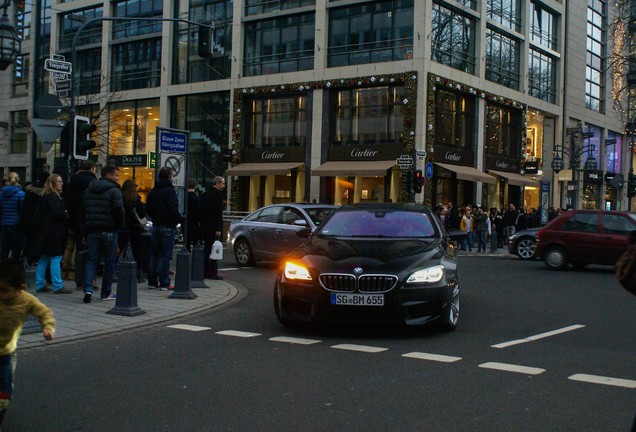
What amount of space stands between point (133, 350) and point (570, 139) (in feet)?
139

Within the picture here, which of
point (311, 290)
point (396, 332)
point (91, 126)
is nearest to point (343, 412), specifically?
point (311, 290)

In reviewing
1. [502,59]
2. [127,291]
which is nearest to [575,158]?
[502,59]

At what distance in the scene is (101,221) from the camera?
979cm

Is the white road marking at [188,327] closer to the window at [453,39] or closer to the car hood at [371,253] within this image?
the car hood at [371,253]

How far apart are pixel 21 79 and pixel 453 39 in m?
31.4

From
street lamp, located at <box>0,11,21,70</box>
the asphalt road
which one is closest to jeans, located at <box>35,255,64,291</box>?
the asphalt road

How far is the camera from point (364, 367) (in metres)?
6.16

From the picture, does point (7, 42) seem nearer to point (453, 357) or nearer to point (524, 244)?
point (453, 357)

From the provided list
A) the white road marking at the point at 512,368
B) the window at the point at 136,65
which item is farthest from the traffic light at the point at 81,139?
the window at the point at 136,65

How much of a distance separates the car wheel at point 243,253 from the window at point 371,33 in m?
18.5

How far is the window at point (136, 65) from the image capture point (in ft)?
136

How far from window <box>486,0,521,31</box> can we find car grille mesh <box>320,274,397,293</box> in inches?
1274

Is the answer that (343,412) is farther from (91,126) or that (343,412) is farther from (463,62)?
(463,62)

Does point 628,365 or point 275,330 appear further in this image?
point 275,330
